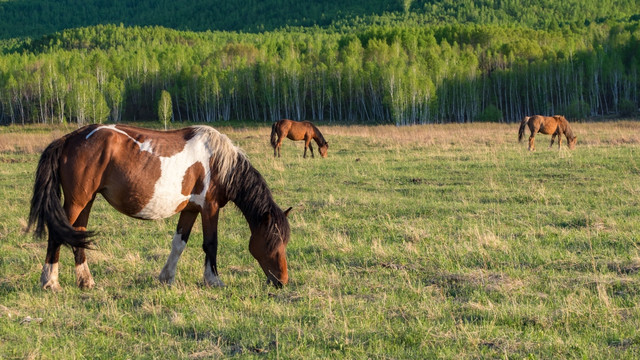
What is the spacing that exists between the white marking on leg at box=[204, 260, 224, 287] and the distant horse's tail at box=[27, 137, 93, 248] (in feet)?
4.14

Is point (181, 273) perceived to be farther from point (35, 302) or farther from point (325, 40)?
point (325, 40)

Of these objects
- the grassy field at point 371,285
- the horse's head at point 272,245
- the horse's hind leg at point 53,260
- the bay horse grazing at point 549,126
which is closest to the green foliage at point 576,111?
the bay horse grazing at point 549,126

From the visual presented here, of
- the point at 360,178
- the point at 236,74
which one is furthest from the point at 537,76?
the point at 360,178

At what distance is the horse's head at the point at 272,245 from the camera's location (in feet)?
20.5

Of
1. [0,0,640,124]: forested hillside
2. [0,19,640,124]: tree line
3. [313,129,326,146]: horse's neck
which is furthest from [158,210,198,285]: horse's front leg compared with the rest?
[0,0,640,124]: forested hillside

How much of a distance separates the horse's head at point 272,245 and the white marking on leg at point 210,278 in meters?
0.49

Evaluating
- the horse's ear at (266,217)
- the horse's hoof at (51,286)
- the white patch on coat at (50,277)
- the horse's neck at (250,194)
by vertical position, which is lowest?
the horse's hoof at (51,286)

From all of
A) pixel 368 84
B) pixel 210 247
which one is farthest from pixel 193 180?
pixel 368 84

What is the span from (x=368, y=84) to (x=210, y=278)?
223 feet

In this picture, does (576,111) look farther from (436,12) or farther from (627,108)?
(436,12)

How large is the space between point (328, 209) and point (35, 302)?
6.12 m

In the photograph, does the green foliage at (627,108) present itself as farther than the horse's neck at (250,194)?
Yes

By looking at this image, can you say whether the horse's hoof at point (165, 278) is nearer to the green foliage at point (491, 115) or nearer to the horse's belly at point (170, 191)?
the horse's belly at point (170, 191)

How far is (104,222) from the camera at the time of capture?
33.5 feet
